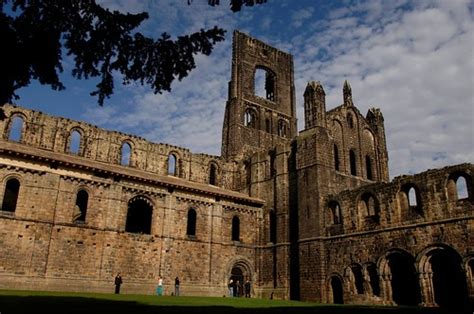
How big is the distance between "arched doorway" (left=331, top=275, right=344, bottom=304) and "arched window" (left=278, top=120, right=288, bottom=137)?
19.0 metres

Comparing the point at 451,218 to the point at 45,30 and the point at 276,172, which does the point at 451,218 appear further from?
the point at 45,30

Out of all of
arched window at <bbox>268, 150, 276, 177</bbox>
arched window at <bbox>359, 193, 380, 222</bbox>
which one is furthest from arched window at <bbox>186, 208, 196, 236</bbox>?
arched window at <bbox>359, 193, 380, 222</bbox>

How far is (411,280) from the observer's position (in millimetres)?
22734

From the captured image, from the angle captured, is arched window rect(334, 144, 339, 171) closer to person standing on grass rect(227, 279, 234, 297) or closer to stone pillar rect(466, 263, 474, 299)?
person standing on grass rect(227, 279, 234, 297)

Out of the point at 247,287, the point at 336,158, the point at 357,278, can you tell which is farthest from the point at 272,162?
the point at 357,278

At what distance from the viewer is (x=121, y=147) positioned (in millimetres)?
29781

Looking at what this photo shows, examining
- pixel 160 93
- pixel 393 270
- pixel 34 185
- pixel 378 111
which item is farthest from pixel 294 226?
pixel 160 93

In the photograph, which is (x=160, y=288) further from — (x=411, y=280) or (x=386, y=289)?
(x=411, y=280)

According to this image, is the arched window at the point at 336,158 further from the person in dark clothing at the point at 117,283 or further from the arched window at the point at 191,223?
the person in dark clothing at the point at 117,283

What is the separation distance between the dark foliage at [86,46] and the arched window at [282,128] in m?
34.3

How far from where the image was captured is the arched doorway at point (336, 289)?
2471cm

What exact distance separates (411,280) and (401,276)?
1.84 ft

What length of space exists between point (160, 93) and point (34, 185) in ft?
57.2

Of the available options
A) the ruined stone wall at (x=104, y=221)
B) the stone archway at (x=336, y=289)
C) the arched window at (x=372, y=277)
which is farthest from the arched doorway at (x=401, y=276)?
the ruined stone wall at (x=104, y=221)
